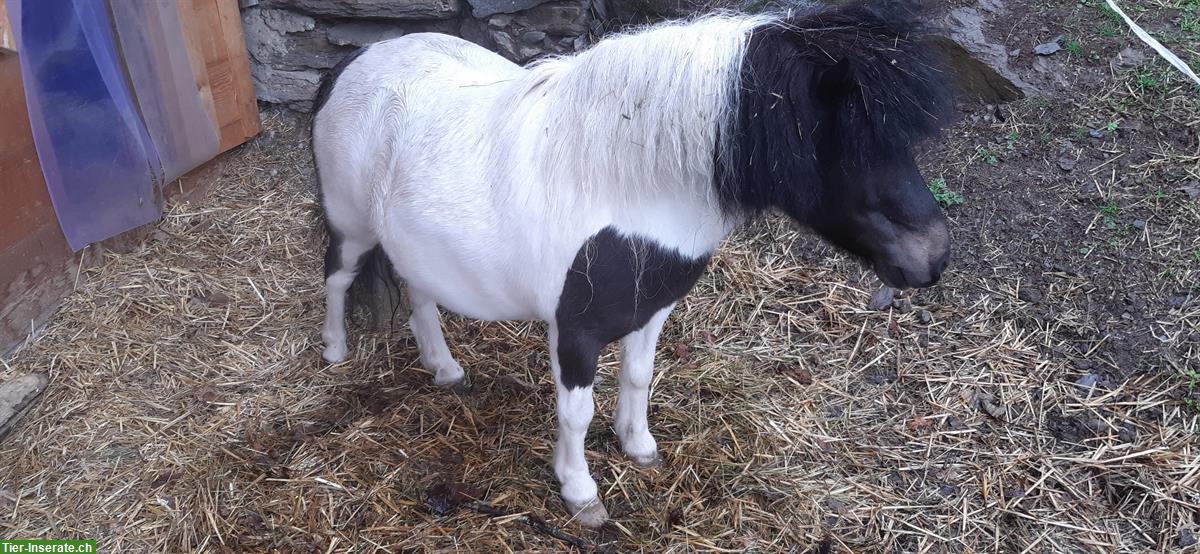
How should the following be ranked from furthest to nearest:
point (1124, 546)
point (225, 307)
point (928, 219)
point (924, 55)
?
1. point (225, 307)
2. point (1124, 546)
3. point (928, 219)
4. point (924, 55)

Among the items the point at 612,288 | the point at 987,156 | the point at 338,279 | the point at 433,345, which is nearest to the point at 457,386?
the point at 433,345

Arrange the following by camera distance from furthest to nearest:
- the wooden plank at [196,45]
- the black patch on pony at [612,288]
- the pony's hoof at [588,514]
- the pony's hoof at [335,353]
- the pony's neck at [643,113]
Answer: the wooden plank at [196,45] → the pony's hoof at [335,353] → the pony's hoof at [588,514] → the black patch on pony at [612,288] → the pony's neck at [643,113]

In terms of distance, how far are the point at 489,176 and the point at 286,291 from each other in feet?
6.25

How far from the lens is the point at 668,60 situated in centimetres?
A: 168

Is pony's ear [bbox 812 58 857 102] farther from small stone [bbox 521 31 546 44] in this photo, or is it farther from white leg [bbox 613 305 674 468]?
small stone [bbox 521 31 546 44]

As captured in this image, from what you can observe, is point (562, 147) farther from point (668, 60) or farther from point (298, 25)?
point (298, 25)

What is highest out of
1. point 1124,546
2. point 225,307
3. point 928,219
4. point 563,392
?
point 928,219

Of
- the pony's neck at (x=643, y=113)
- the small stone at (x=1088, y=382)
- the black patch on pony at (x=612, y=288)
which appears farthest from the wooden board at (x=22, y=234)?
the small stone at (x=1088, y=382)

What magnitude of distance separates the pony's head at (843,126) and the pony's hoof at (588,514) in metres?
1.16

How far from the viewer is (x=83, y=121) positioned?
128 inches

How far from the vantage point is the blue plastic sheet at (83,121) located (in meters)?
3.03

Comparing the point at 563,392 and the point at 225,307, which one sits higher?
the point at 563,392

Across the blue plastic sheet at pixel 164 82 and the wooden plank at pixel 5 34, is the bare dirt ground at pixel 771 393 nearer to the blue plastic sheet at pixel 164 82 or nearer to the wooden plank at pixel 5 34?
the blue plastic sheet at pixel 164 82

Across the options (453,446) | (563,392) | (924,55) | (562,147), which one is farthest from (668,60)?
(453,446)
